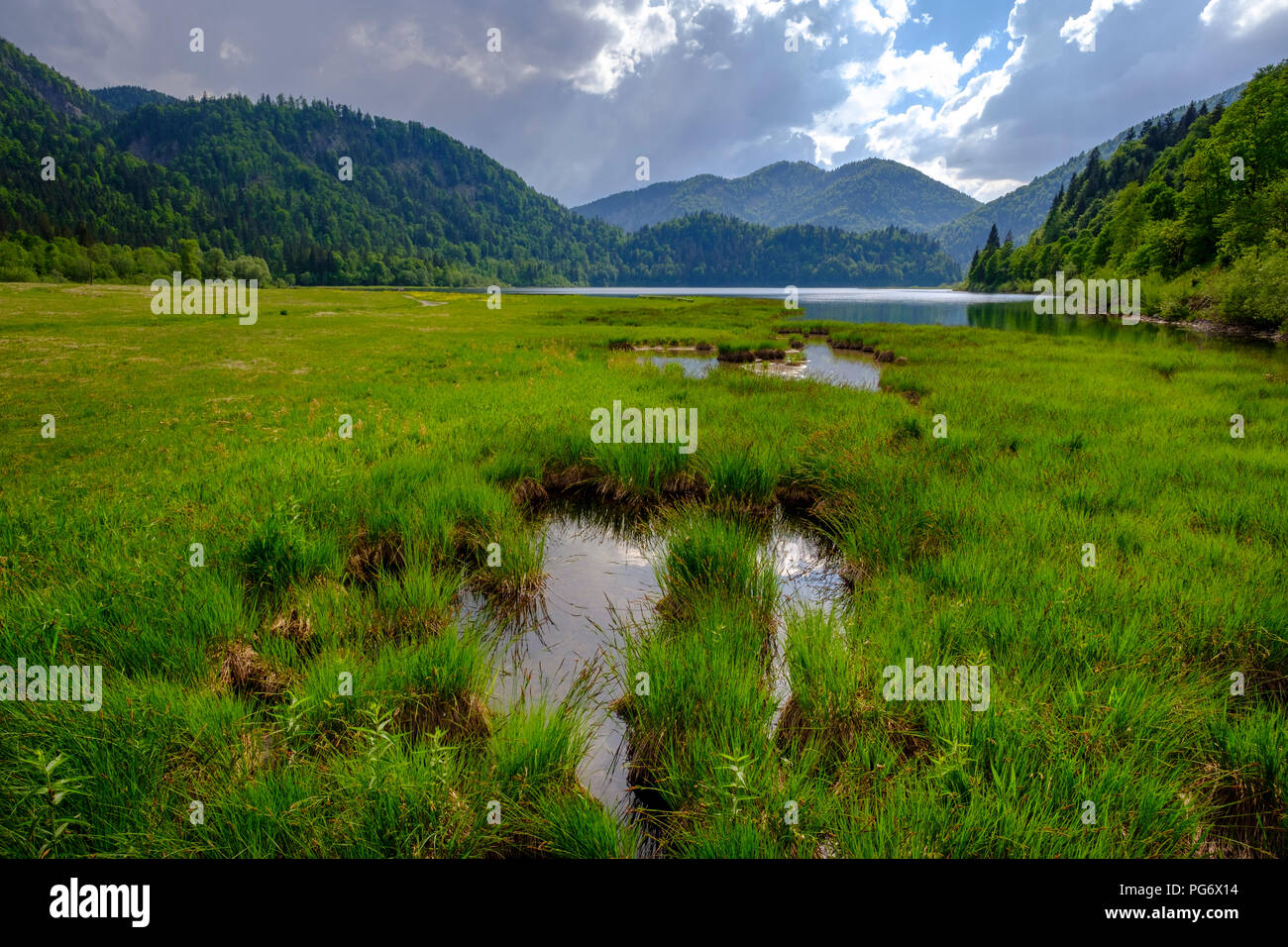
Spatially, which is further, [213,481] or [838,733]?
[213,481]

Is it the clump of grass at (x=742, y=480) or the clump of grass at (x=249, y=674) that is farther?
the clump of grass at (x=742, y=480)

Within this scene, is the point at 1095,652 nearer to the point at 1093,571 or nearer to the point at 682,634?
the point at 1093,571

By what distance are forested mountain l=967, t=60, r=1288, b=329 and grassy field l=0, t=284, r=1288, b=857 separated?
44.4m

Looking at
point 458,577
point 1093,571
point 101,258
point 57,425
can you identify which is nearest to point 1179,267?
point 1093,571

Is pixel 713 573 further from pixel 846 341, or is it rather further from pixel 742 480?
pixel 846 341

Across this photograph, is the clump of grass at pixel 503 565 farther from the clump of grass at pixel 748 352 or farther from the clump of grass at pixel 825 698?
the clump of grass at pixel 748 352

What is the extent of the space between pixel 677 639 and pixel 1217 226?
87.1 m

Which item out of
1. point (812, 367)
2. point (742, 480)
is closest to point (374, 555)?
point (742, 480)

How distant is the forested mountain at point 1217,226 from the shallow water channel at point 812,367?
3008 centimetres

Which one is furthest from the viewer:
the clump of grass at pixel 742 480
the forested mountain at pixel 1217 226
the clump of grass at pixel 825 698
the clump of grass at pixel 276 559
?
the forested mountain at pixel 1217 226

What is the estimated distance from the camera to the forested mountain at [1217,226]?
140 ft

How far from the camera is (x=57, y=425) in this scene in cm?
1401

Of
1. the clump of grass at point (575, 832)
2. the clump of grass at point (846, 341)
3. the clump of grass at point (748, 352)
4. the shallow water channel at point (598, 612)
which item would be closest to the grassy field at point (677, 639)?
the clump of grass at point (575, 832)
